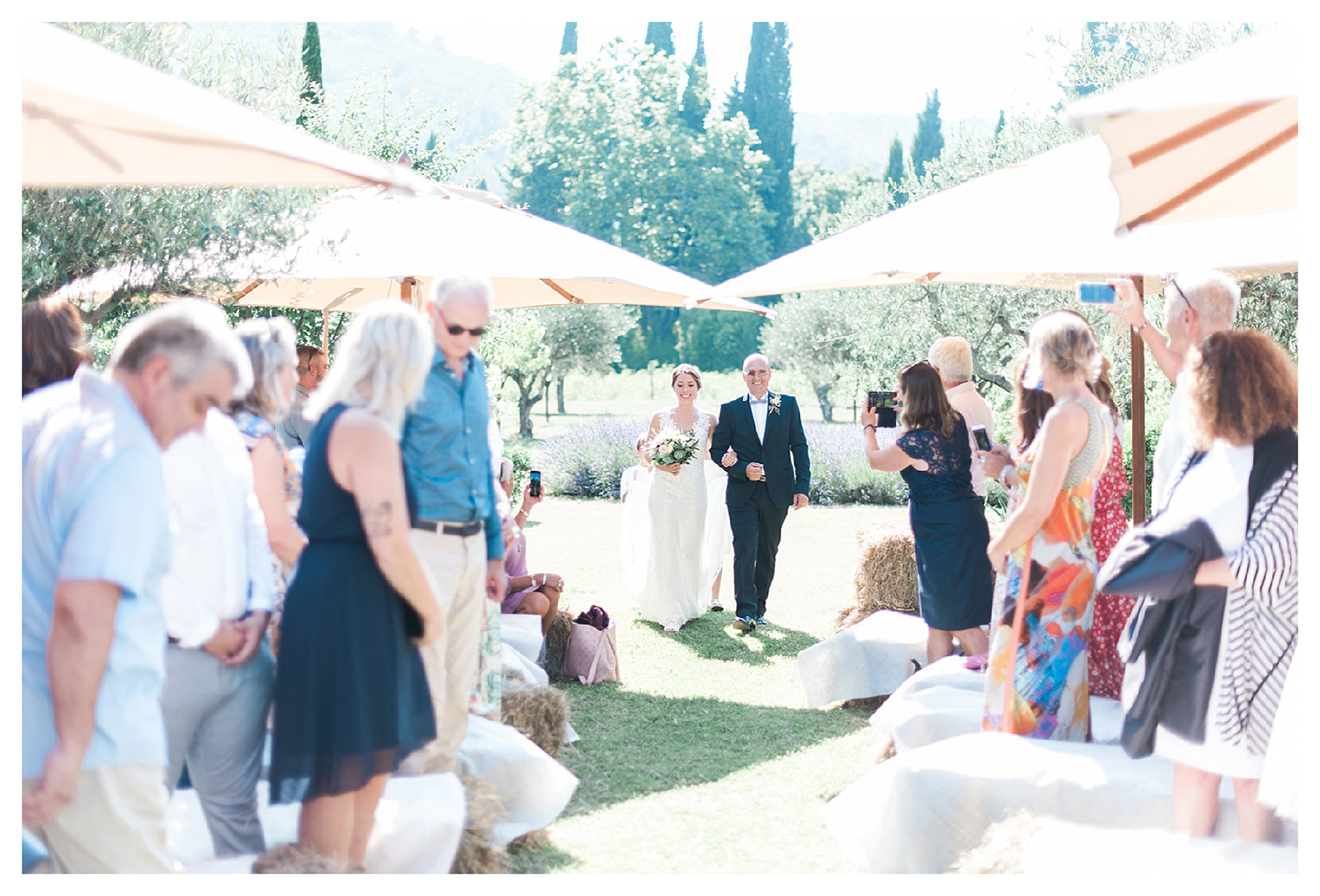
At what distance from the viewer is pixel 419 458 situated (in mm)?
3604

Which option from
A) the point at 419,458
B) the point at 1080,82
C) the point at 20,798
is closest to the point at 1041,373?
the point at 419,458

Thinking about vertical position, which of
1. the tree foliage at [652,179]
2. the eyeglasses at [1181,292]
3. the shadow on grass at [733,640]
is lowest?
the shadow on grass at [733,640]

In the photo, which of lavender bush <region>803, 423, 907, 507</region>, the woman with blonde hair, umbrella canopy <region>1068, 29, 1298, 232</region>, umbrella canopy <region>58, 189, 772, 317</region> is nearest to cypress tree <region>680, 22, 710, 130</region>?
lavender bush <region>803, 423, 907, 507</region>

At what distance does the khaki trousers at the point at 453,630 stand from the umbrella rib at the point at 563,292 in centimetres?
361

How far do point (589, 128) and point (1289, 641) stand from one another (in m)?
63.9

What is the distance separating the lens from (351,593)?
2.77 metres

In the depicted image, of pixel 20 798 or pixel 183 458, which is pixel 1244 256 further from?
pixel 20 798

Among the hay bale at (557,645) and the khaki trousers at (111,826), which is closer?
the khaki trousers at (111,826)

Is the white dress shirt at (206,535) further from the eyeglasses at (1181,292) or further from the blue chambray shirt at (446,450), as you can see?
the eyeglasses at (1181,292)

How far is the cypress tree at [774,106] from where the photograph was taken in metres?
70.2

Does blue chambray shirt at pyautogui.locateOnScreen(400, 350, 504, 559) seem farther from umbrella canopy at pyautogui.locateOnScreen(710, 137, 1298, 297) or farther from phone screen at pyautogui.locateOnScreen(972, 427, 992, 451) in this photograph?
phone screen at pyautogui.locateOnScreen(972, 427, 992, 451)

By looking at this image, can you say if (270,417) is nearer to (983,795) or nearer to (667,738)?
(983,795)

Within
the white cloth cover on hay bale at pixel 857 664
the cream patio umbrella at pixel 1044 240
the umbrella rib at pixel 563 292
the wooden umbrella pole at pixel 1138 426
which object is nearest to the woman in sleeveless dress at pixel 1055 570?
the cream patio umbrella at pixel 1044 240

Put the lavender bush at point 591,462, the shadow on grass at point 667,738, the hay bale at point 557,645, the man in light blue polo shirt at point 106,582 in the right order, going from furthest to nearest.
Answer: the lavender bush at point 591,462, the hay bale at point 557,645, the shadow on grass at point 667,738, the man in light blue polo shirt at point 106,582
